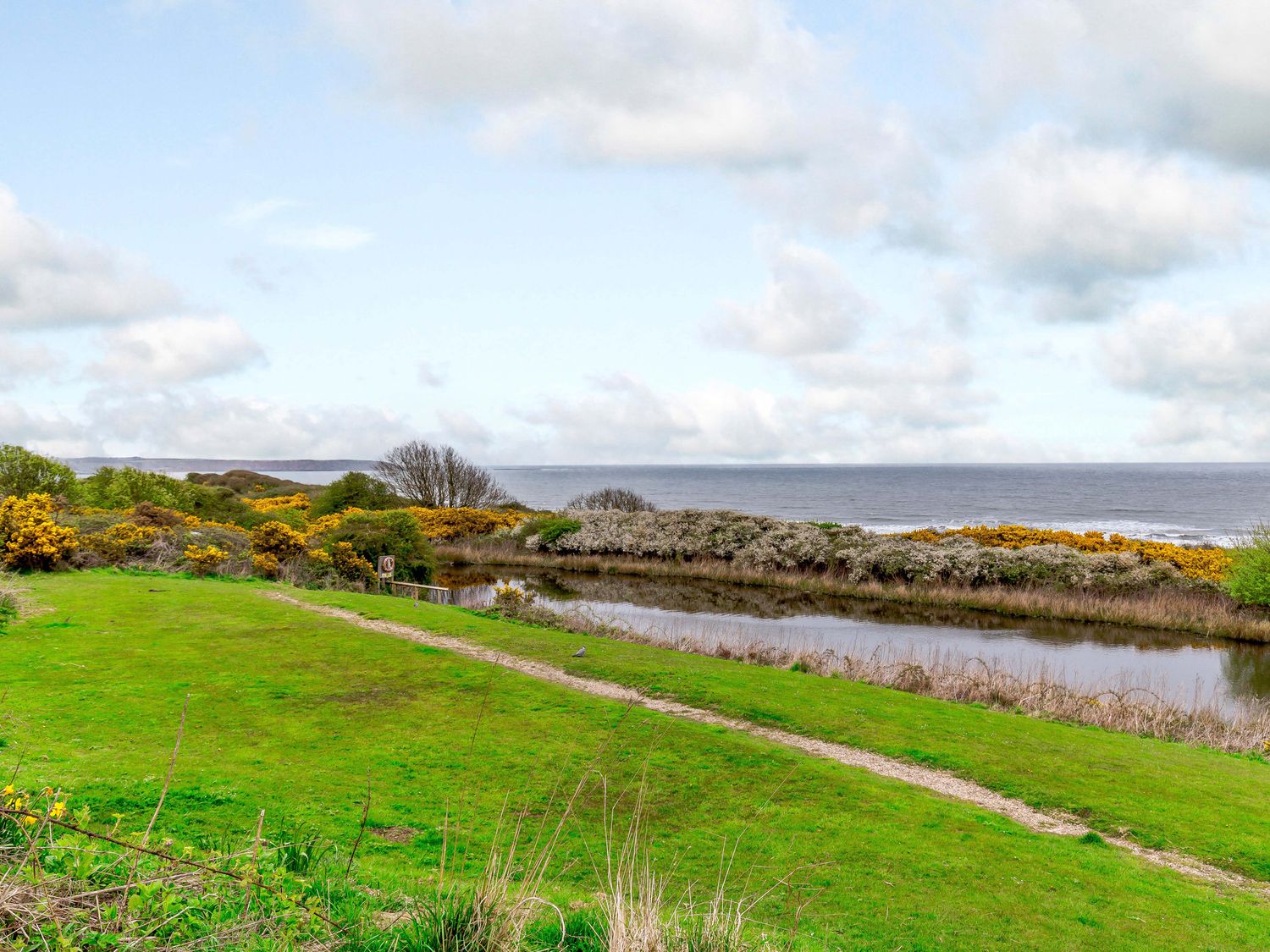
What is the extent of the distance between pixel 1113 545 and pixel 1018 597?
10.1 m

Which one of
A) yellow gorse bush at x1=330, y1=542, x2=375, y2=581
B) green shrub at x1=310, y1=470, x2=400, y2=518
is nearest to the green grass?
yellow gorse bush at x1=330, y1=542, x2=375, y2=581

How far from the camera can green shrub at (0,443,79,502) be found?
91.5ft

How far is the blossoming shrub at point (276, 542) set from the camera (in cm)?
2430

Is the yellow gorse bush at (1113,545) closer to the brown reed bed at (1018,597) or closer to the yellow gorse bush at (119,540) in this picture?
the brown reed bed at (1018,597)

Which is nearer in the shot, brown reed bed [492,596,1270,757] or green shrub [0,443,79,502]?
brown reed bed [492,596,1270,757]

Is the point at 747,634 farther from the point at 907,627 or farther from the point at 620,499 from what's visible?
the point at 620,499

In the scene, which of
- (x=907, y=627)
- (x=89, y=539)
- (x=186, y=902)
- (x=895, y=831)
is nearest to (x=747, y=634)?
(x=907, y=627)

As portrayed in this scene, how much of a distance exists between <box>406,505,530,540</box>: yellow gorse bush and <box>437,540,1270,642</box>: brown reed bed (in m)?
6.05

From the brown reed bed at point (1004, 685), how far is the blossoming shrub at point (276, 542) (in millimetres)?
8043

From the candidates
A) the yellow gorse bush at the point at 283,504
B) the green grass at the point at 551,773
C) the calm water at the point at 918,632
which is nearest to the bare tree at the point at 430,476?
the yellow gorse bush at the point at 283,504

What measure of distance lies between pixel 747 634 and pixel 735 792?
14.2 meters

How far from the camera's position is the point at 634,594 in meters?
31.0

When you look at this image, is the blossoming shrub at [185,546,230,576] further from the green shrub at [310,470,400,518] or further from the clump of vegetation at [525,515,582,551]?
the clump of vegetation at [525,515,582,551]

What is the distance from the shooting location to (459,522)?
4434 cm
